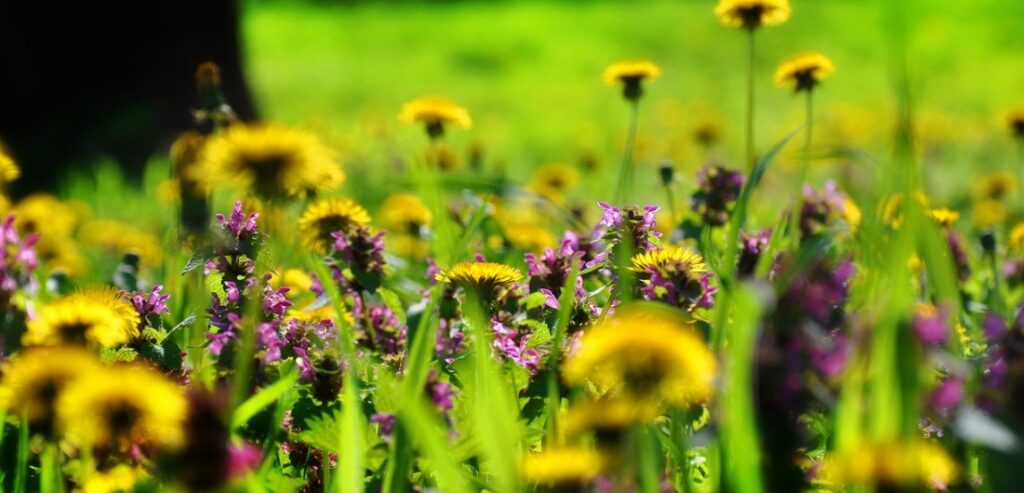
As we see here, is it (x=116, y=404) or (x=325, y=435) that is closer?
(x=116, y=404)

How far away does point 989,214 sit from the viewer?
357cm

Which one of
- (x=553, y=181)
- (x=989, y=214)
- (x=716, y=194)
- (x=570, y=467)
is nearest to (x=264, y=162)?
(x=570, y=467)

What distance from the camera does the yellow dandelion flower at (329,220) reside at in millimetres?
1767

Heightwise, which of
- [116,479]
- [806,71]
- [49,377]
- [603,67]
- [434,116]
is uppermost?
[603,67]

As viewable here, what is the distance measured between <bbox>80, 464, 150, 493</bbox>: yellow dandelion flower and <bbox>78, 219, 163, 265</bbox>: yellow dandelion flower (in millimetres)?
2180

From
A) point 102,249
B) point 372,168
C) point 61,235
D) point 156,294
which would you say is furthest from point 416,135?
point 156,294

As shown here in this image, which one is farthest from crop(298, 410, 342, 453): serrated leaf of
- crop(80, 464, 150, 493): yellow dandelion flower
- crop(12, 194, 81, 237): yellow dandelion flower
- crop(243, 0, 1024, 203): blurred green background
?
crop(243, 0, 1024, 203): blurred green background

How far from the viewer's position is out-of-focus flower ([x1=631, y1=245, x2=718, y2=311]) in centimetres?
147

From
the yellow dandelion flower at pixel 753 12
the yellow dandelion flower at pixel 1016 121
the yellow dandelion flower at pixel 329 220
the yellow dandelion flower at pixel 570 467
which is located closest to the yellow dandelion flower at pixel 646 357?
the yellow dandelion flower at pixel 570 467

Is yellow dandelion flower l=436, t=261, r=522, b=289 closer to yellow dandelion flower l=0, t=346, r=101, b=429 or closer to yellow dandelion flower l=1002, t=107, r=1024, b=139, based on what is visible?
yellow dandelion flower l=0, t=346, r=101, b=429

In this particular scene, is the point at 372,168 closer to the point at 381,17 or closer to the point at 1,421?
the point at 1,421

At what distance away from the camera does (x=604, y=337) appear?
86 cm

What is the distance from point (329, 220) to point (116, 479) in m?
0.57

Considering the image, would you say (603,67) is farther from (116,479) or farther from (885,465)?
(885,465)
